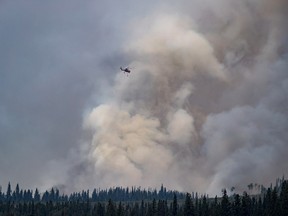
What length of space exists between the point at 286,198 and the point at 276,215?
11248mm

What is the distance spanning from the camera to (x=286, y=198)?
192 m

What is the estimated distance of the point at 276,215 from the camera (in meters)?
199
